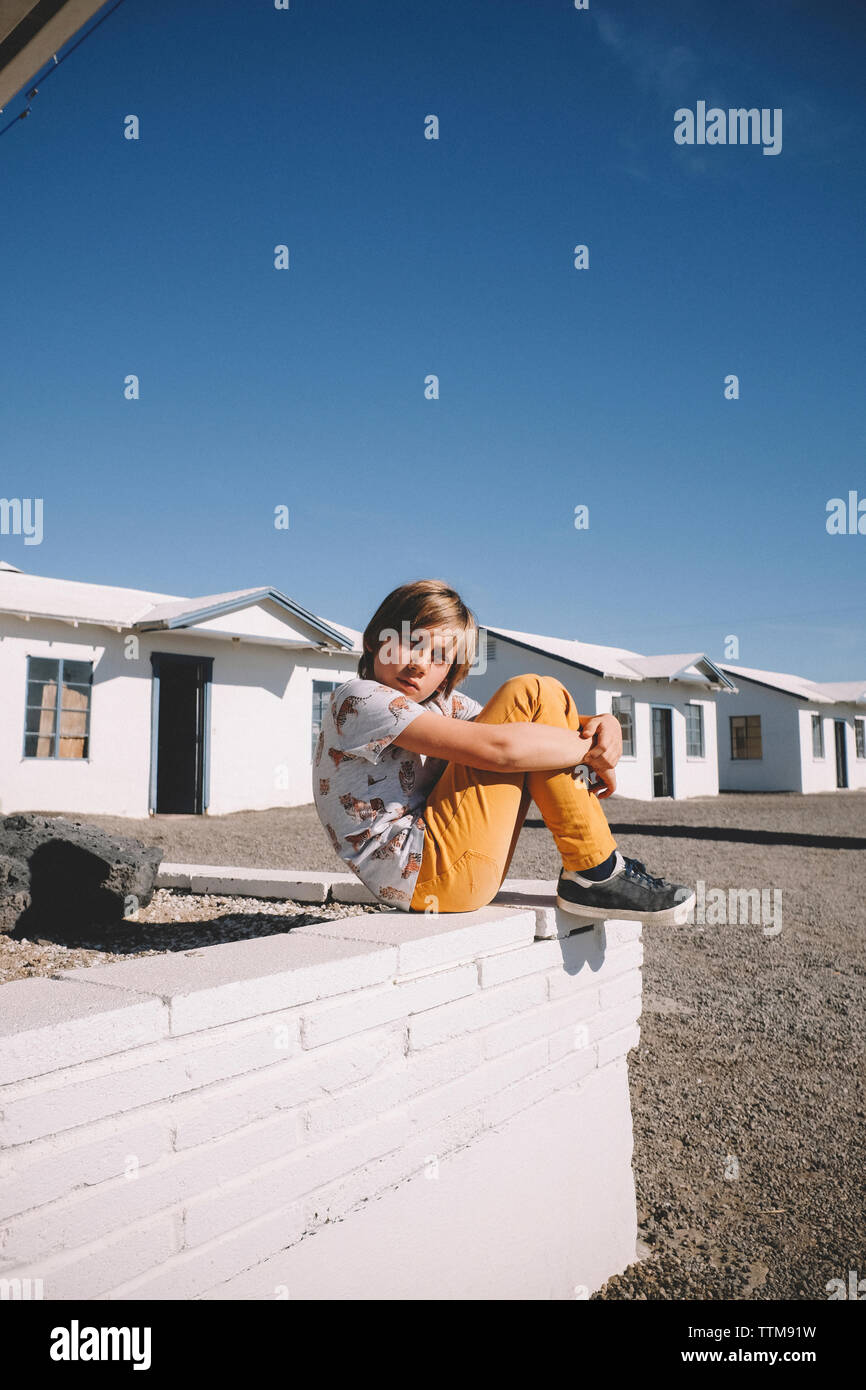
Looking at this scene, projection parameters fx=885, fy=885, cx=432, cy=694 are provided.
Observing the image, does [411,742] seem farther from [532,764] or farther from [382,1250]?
[382,1250]

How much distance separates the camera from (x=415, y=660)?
97.2 inches

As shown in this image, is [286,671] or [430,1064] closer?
[430,1064]

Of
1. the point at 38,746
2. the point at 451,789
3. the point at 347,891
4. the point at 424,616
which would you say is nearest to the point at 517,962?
the point at 451,789

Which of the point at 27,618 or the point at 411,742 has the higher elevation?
the point at 27,618

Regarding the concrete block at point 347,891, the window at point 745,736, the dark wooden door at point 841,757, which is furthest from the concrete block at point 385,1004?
the dark wooden door at point 841,757

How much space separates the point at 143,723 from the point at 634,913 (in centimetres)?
1122

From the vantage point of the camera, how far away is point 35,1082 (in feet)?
4.27

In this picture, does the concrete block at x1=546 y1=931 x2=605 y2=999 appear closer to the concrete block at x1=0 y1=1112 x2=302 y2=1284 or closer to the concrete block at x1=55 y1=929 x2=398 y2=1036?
the concrete block at x1=55 y1=929 x2=398 y2=1036

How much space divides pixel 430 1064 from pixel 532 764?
0.74m

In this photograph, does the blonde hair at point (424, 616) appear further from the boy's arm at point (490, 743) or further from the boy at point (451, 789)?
the boy's arm at point (490, 743)

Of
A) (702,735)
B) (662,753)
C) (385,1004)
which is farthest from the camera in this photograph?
(702,735)

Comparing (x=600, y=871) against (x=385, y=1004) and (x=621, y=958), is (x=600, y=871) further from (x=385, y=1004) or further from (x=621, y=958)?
(x=385, y=1004)

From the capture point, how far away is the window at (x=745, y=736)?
26.2 metres
